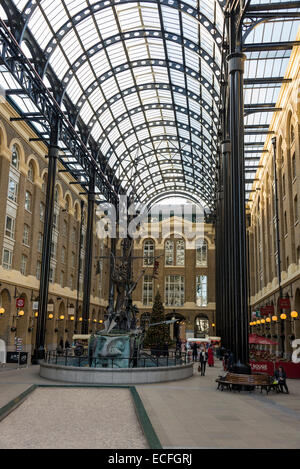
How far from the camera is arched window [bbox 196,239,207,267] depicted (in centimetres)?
7006

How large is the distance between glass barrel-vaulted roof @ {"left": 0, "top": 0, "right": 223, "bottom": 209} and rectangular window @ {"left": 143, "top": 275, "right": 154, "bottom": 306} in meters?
21.7

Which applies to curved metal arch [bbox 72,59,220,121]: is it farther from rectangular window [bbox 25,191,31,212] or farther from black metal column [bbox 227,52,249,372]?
black metal column [bbox 227,52,249,372]

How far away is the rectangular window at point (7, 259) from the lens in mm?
31209

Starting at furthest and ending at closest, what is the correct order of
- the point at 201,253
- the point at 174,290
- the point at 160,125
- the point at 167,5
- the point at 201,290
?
1. the point at 201,253
2. the point at 174,290
3. the point at 201,290
4. the point at 160,125
5. the point at 167,5

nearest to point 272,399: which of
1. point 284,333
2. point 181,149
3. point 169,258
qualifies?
point 284,333

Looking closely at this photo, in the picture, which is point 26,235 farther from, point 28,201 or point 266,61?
point 266,61

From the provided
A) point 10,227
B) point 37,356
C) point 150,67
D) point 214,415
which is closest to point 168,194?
point 150,67

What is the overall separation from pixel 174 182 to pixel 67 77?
3955 cm

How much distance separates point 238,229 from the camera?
1816 cm

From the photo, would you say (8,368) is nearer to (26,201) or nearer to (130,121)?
(26,201)

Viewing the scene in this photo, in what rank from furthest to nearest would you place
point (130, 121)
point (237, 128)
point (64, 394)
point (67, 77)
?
point (130, 121) < point (67, 77) < point (237, 128) < point (64, 394)

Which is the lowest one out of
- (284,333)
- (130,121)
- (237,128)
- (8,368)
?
(8,368)

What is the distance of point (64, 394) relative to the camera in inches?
579

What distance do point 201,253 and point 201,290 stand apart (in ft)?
19.6
